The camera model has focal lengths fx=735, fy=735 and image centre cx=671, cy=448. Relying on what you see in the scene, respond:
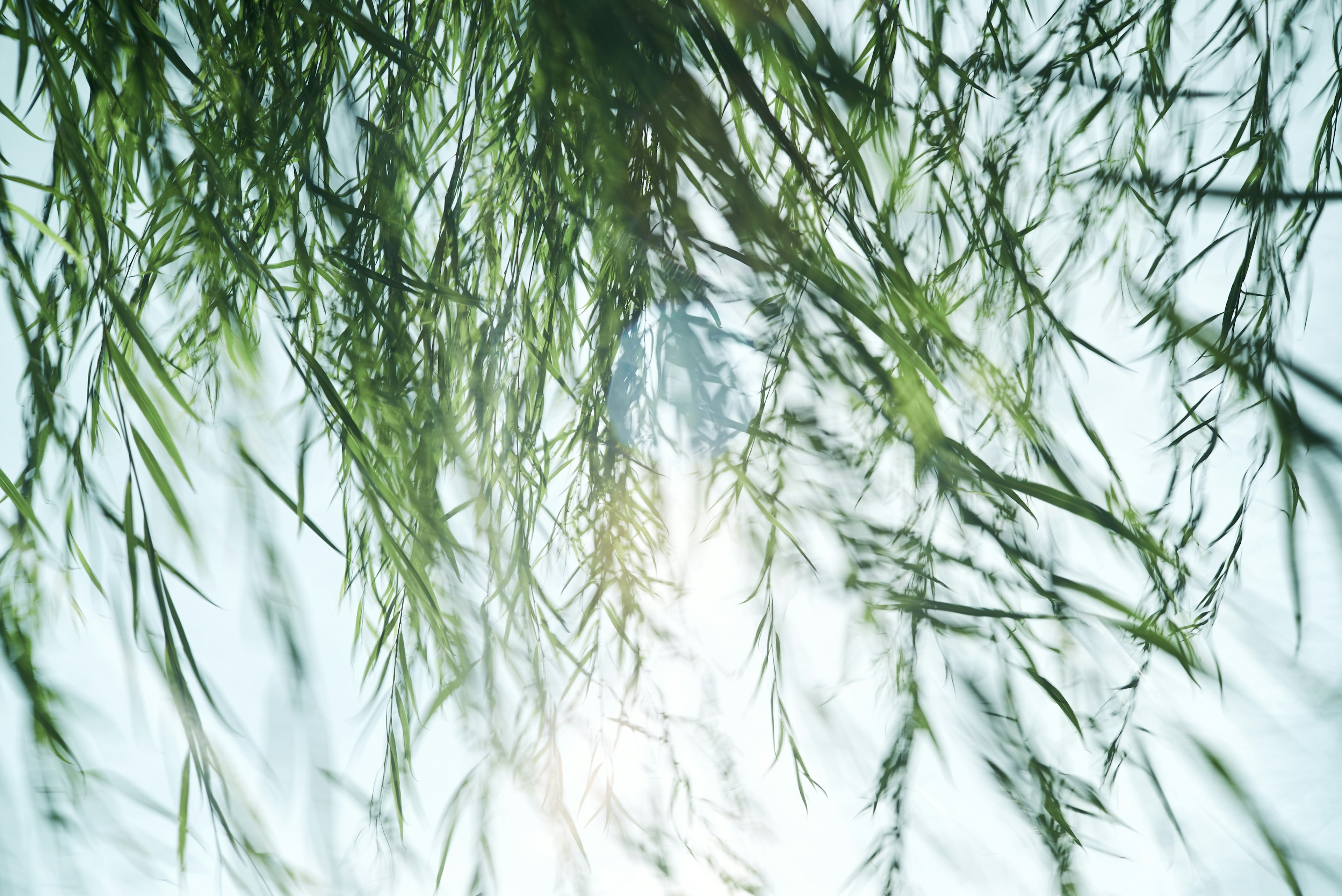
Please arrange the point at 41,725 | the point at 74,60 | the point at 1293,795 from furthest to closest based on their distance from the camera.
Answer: the point at 1293,795 < the point at 74,60 < the point at 41,725

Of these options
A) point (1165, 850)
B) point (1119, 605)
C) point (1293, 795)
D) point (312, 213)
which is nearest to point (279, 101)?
point (312, 213)

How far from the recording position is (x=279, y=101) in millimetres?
400

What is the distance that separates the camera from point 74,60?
39cm

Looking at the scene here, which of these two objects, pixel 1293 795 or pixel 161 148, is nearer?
pixel 161 148

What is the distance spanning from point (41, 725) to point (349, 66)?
374 mm

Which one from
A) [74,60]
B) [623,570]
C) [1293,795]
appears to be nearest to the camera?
[74,60]

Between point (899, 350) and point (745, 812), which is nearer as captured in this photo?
point (899, 350)

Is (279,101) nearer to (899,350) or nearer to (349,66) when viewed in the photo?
(349,66)

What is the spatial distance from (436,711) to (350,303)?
0.24 meters

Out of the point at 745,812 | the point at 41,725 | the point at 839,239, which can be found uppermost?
the point at 839,239

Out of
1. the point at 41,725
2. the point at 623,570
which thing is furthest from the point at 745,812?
the point at 41,725

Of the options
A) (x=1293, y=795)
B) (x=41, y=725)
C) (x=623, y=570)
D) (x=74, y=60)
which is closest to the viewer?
(x=41, y=725)

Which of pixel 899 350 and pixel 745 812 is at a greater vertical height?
pixel 899 350

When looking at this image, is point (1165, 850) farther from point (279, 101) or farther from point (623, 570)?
point (279, 101)
